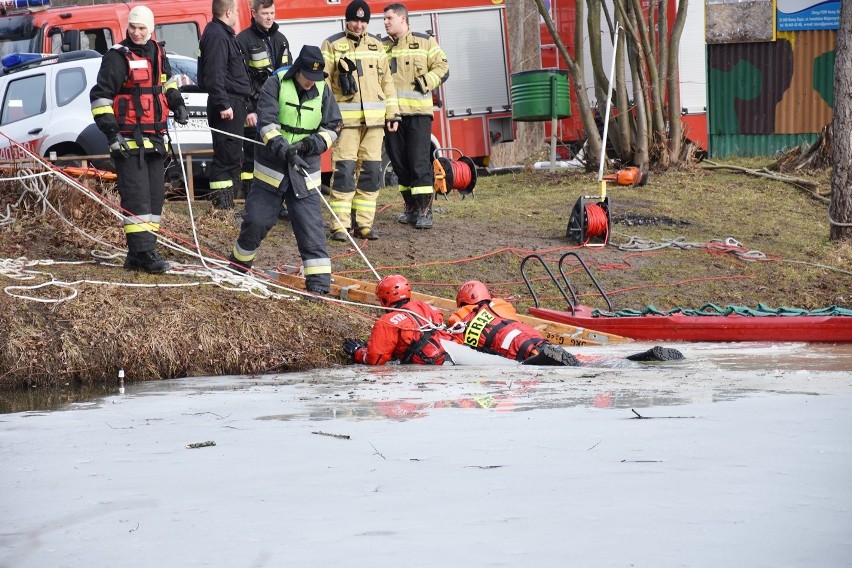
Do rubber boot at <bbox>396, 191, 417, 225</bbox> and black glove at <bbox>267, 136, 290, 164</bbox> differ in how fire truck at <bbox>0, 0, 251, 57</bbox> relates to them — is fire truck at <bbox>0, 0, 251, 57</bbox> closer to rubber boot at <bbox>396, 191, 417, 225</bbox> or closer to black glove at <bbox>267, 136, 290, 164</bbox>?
rubber boot at <bbox>396, 191, 417, 225</bbox>

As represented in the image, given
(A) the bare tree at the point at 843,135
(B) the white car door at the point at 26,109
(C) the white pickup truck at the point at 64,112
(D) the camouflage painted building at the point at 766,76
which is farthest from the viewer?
(D) the camouflage painted building at the point at 766,76

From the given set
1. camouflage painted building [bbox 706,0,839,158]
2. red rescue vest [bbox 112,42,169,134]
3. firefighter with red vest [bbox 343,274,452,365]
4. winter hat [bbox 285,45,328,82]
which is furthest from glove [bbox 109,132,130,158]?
camouflage painted building [bbox 706,0,839,158]

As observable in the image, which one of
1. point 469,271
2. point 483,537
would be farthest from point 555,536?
point 469,271

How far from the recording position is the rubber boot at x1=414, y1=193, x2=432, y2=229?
476 inches

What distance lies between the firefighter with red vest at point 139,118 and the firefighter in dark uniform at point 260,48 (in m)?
1.89

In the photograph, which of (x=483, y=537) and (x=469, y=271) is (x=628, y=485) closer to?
(x=483, y=537)

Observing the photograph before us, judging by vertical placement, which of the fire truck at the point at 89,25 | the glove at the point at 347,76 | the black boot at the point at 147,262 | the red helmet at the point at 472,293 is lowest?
the red helmet at the point at 472,293

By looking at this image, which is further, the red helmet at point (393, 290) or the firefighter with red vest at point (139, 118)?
the firefighter with red vest at point (139, 118)

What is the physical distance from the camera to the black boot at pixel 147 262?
9422 millimetres

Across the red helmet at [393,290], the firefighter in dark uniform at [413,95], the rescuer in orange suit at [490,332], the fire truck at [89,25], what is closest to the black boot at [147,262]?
the red helmet at [393,290]

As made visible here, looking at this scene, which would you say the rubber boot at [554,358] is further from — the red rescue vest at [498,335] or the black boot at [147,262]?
the black boot at [147,262]

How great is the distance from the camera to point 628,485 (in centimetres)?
425

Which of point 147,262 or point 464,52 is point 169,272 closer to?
point 147,262

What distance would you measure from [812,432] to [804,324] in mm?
4033
